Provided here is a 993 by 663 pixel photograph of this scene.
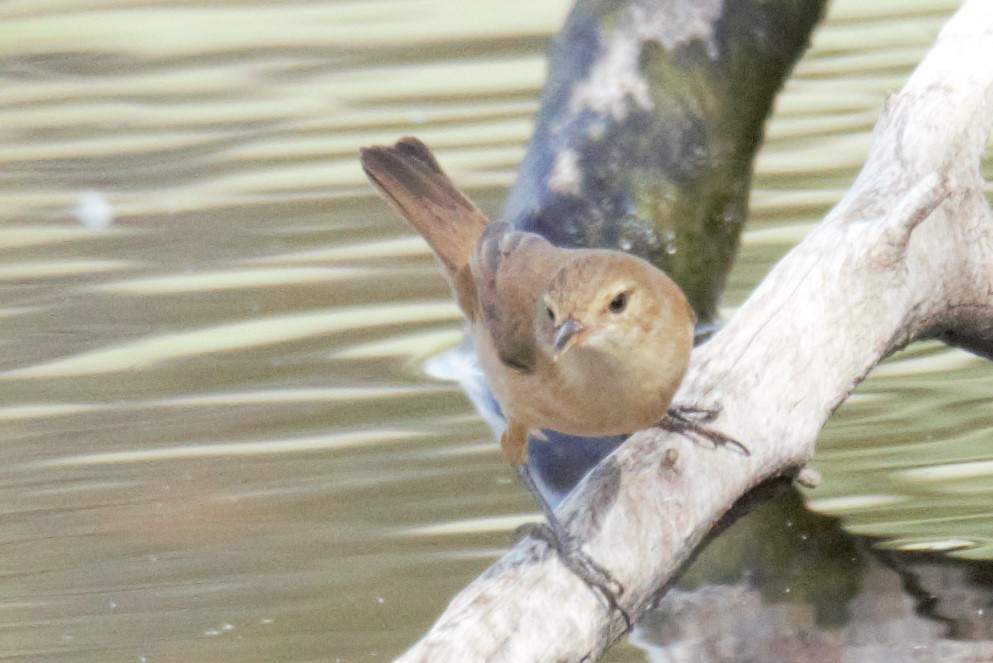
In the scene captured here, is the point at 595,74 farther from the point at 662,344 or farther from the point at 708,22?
the point at 662,344

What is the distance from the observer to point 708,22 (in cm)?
559

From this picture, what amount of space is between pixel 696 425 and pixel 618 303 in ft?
1.00

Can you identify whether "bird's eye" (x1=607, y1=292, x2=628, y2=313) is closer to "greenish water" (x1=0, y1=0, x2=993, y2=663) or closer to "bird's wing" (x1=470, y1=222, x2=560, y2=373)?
"bird's wing" (x1=470, y1=222, x2=560, y2=373)

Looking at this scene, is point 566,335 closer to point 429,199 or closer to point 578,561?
point 578,561

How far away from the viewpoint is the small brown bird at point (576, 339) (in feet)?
11.6

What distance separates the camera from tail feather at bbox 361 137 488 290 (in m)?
4.34

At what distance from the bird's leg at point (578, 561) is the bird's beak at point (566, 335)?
1.04ft

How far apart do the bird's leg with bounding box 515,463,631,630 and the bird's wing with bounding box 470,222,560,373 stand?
0.44 m

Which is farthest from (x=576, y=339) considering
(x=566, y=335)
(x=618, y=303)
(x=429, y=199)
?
(x=429, y=199)

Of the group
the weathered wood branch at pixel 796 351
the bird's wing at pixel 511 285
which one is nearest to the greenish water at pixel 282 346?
the weathered wood branch at pixel 796 351

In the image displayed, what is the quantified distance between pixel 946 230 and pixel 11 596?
2331 mm

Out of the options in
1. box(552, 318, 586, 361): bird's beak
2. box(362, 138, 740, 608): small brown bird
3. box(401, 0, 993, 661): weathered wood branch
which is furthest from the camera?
box(362, 138, 740, 608): small brown bird

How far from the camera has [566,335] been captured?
11.3 ft

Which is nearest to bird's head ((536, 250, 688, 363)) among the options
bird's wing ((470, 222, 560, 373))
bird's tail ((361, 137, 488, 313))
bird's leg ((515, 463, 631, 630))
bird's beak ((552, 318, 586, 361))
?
bird's beak ((552, 318, 586, 361))
